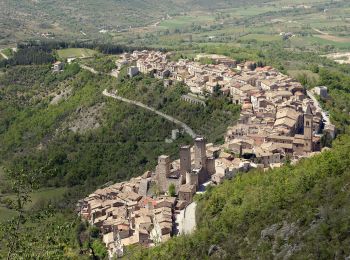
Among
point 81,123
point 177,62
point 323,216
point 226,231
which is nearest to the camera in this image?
point 323,216

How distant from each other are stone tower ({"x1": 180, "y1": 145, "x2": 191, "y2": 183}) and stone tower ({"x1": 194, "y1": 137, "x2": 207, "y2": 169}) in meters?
0.44

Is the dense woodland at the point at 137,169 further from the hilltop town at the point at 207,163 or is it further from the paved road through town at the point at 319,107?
the hilltop town at the point at 207,163

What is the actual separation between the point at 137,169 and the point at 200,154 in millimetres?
11693

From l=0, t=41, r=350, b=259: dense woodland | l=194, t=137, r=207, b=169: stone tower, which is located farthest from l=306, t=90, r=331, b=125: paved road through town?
l=194, t=137, r=207, b=169: stone tower

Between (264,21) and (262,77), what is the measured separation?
74.0m

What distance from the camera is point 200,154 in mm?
33062

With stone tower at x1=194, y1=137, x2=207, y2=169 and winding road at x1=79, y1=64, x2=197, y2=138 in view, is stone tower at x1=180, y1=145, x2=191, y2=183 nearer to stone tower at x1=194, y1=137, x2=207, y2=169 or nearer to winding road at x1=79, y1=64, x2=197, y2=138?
stone tower at x1=194, y1=137, x2=207, y2=169

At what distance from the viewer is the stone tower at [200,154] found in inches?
1290

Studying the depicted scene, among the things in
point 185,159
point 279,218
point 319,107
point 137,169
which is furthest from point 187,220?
point 319,107

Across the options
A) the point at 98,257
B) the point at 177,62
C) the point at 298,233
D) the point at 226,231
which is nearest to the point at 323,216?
the point at 298,233

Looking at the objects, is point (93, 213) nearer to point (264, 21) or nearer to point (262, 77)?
point (262, 77)

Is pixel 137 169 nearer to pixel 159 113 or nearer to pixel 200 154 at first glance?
pixel 159 113

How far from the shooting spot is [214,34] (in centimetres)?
11150

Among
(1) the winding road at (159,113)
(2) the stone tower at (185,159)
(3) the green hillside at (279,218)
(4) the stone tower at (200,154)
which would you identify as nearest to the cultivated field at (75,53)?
(1) the winding road at (159,113)
